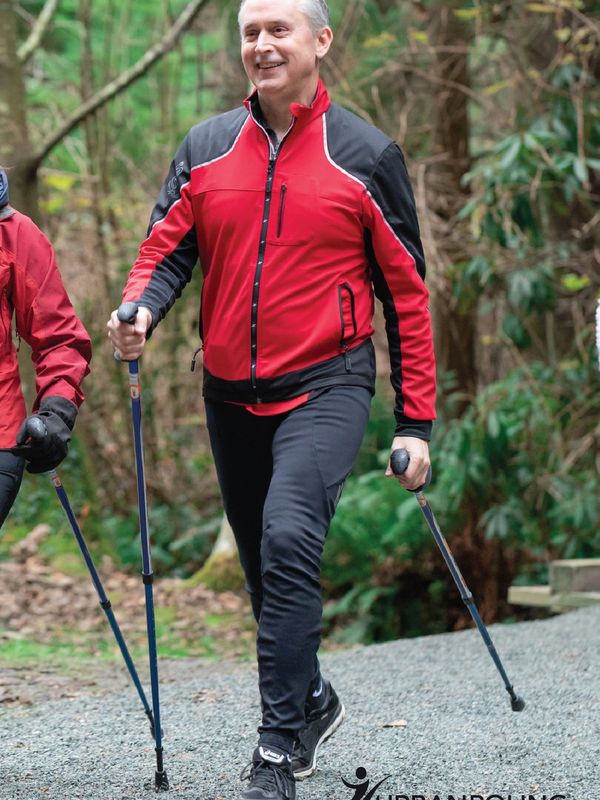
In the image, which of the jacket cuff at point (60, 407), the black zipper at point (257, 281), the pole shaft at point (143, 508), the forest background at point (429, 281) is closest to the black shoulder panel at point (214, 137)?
the black zipper at point (257, 281)

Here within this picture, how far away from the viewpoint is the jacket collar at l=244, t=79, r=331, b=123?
370cm

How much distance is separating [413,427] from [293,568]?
2.28 ft

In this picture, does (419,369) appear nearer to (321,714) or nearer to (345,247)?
(345,247)

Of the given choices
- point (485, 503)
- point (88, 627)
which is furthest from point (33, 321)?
point (485, 503)

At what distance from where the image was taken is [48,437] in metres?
3.50

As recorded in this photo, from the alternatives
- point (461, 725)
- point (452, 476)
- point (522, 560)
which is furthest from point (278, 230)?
point (522, 560)

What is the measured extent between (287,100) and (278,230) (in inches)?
17.0

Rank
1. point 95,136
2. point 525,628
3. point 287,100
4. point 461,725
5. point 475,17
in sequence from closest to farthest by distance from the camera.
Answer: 1. point 287,100
2. point 461,725
3. point 525,628
4. point 475,17
5. point 95,136

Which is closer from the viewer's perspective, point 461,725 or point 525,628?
point 461,725

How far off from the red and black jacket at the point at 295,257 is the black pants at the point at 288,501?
10 centimetres

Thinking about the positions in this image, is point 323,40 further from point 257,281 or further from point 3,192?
point 3,192

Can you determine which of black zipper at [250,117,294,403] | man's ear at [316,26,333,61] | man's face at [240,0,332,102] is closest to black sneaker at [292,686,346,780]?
black zipper at [250,117,294,403]

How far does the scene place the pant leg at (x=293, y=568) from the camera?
3.35 metres

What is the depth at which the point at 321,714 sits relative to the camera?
13.2 ft
